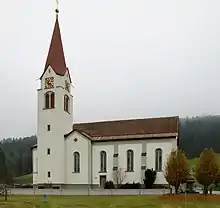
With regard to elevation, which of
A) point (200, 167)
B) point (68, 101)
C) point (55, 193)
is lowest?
point (55, 193)

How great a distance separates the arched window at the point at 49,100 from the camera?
64.2m

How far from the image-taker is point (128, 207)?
35812mm

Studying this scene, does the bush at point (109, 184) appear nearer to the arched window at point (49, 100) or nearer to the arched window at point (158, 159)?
the arched window at point (158, 159)

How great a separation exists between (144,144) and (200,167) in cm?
1417

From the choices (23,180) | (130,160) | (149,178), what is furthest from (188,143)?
(149,178)

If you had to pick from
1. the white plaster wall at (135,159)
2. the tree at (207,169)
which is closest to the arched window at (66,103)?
the white plaster wall at (135,159)

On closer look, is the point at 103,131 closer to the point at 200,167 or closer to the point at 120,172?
the point at 120,172

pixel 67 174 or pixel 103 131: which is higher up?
pixel 103 131

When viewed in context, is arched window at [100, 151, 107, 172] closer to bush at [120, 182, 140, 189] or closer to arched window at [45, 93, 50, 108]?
bush at [120, 182, 140, 189]

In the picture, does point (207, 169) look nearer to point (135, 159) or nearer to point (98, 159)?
point (135, 159)

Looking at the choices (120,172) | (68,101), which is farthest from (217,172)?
(68,101)

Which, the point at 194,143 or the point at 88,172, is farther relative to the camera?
the point at 194,143

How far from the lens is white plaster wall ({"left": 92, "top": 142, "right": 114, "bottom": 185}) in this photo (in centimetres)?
6131

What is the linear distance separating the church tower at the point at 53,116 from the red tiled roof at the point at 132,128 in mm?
3886
